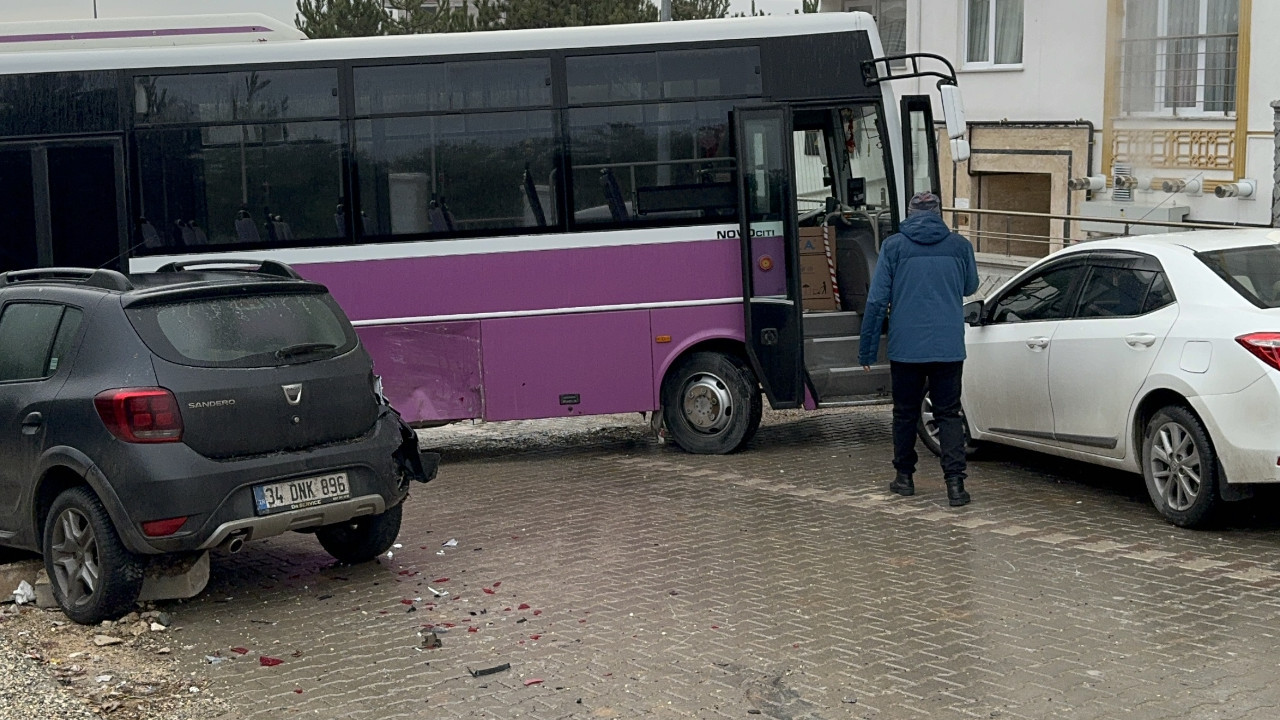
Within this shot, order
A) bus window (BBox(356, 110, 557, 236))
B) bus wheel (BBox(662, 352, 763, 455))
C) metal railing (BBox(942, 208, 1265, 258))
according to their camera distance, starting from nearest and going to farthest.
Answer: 1. bus window (BBox(356, 110, 557, 236))
2. bus wheel (BBox(662, 352, 763, 455))
3. metal railing (BBox(942, 208, 1265, 258))

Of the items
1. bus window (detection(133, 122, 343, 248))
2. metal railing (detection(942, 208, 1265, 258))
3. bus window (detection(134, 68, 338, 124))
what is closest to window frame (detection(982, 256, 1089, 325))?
bus window (detection(133, 122, 343, 248))

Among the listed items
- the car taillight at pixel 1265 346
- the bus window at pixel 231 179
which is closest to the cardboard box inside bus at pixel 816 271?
the bus window at pixel 231 179

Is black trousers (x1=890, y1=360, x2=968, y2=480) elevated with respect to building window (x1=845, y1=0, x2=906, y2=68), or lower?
lower

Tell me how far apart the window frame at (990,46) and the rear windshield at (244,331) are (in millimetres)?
17525

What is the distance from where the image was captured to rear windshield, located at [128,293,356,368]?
726cm

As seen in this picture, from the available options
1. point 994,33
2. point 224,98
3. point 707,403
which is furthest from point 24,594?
point 994,33

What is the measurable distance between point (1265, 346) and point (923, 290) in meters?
2.18

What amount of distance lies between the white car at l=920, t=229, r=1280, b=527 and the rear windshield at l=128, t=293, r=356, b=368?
441cm

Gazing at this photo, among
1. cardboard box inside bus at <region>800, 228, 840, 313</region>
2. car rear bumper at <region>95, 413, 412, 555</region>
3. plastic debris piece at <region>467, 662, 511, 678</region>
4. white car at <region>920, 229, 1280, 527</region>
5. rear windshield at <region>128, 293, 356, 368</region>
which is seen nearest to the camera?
plastic debris piece at <region>467, 662, 511, 678</region>

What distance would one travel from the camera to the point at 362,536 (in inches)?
329

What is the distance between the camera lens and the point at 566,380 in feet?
39.1

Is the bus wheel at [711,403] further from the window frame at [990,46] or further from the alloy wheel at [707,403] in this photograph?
the window frame at [990,46]

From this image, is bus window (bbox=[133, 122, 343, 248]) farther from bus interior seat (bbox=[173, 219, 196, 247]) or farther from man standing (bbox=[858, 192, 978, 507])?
man standing (bbox=[858, 192, 978, 507])

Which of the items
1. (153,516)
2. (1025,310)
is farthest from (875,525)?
(153,516)
